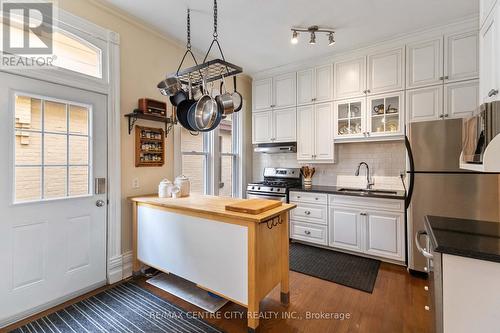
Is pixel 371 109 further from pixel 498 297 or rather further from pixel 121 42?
pixel 121 42

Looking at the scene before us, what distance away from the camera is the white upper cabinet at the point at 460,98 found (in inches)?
104

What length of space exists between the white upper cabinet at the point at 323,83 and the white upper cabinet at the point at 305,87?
0.08 metres

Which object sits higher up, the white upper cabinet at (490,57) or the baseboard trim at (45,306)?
the white upper cabinet at (490,57)

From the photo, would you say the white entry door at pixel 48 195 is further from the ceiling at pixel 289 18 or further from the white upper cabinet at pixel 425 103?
the white upper cabinet at pixel 425 103

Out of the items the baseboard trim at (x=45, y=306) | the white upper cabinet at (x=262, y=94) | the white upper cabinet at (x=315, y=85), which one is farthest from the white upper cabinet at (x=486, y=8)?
the baseboard trim at (x=45, y=306)

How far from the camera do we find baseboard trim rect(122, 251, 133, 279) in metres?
2.62

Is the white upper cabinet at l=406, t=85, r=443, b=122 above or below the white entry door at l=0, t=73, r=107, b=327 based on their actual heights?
above

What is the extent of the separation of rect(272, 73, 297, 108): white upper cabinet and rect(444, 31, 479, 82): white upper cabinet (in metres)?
1.96

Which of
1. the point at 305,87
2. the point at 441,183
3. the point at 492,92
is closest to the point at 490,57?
the point at 492,92

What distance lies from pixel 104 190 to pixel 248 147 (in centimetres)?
264

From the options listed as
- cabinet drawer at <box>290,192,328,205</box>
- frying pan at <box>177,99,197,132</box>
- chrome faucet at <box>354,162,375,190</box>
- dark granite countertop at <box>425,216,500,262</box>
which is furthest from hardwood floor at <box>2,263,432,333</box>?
frying pan at <box>177,99,197,132</box>

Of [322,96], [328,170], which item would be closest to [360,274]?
[328,170]

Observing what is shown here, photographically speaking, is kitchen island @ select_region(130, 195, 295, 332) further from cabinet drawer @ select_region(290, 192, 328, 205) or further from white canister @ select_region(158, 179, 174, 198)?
cabinet drawer @ select_region(290, 192, 328, 205)

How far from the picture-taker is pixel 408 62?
9.84ft
